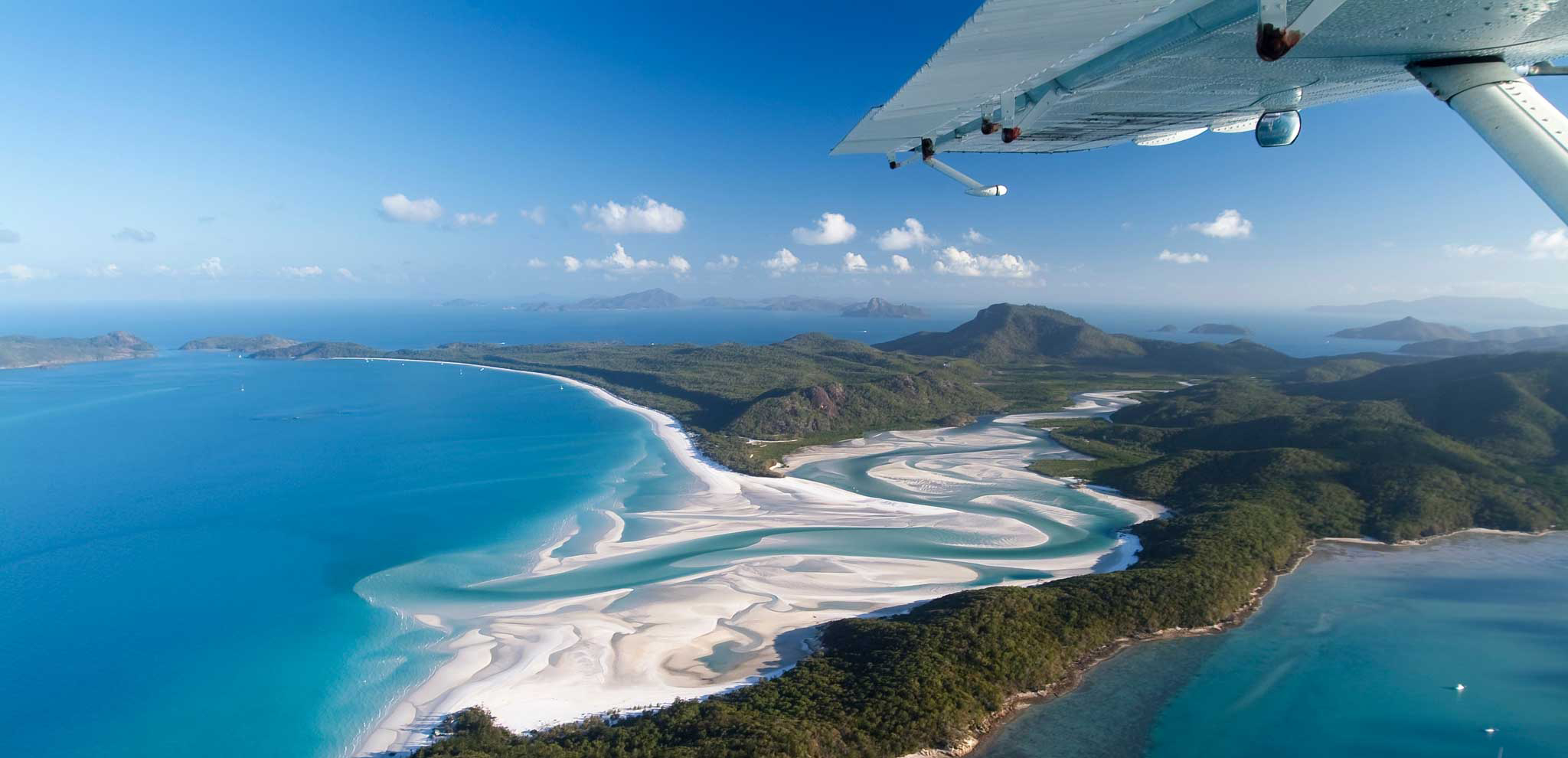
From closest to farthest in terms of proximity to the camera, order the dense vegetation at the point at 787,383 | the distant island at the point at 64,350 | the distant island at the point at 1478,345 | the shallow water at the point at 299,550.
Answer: the shallow water at the point at 299,550 < the dense vegetation at the point at 787,383 < the distant island at the point at 64,350 < the distant island at the point at 1478,345

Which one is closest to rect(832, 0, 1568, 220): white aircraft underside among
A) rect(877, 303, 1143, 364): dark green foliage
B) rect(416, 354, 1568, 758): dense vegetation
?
rect(416, 354, 1568, 758): dense vegetation

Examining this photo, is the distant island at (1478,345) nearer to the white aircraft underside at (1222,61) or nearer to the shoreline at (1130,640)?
the shoreline at (1130,640)

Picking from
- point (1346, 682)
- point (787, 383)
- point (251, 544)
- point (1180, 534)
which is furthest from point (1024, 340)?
point (251, 544)

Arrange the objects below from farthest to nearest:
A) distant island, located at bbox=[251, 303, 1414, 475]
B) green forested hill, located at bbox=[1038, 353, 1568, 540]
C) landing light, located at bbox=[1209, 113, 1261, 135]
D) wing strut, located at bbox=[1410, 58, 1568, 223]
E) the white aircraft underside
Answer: distant island, located at bbox=[251, 303, 1414, 475], green forested hill, located at bbox=[1038, 353, 1568, 540], landing light, located at bbox=[1209, 113, 1261, 135], the white aircraft underside, wing strut, located at bbox=[1410, 58, 1568, 223]

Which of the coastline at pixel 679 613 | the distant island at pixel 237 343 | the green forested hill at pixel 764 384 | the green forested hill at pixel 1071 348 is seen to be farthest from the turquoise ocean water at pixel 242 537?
the green forested hill at pixel 1071 348

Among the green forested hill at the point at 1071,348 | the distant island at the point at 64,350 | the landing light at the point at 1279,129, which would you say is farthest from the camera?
the green forested hill at the point at 1071,348

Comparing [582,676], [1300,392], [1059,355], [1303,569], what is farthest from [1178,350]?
[582,676]

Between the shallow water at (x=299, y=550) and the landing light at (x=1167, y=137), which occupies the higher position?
the landing light at (x=1167, y=137)

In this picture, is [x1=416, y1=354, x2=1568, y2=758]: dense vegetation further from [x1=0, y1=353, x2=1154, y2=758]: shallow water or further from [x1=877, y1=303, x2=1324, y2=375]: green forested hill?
[x1=877, y1=303, x2=1324, y2=375]: green forested hill
